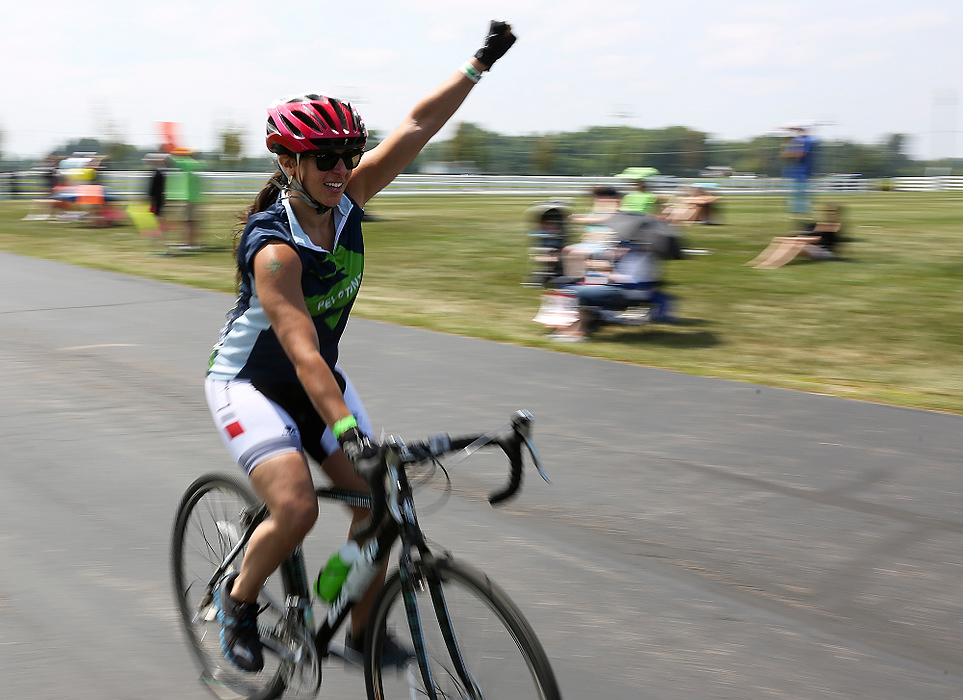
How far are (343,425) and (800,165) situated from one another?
17668 mm

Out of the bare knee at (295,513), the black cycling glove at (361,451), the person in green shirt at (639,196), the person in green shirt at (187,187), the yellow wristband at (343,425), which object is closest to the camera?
the black cycling glove at (361,451)

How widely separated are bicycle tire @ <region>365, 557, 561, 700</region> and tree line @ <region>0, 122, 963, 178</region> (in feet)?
59.7

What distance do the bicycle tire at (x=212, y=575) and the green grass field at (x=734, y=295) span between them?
104 cm

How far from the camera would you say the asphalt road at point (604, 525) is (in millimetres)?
3957

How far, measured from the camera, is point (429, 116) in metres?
3.92

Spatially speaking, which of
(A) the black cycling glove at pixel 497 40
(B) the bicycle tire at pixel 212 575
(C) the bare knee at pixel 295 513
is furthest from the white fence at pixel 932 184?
(C) the bare knee at pixel 295 513

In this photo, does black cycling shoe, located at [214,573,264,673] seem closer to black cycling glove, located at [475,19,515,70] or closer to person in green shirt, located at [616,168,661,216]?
black cycling glove, located at [475,19,515,70]

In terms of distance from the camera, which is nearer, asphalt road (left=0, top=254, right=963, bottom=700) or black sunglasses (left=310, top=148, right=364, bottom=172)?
black sunglasses (left=310, top=148, right=364, bottom=172)

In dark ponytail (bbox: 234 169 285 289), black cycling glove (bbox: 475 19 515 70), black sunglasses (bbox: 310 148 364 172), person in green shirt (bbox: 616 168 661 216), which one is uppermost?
black cycling glove (bbox: 475 19 515 70)

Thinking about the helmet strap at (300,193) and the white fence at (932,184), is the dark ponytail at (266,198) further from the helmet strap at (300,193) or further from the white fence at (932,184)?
the white fence at (932,184)

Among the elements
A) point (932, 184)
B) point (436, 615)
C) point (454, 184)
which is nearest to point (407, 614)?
point (436, 615)

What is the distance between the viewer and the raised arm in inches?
150

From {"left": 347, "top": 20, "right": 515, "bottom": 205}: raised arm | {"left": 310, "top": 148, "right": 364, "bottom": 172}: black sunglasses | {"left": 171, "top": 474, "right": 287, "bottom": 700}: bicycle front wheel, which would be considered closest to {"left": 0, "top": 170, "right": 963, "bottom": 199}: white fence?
{"left": 347, "top": 20, "right": 515, "bottom": 205}: raised arm

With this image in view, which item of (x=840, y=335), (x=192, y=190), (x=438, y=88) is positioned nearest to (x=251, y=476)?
(x=438, y=88)
